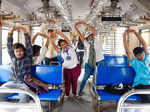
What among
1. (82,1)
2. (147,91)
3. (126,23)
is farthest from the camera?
(126,23)

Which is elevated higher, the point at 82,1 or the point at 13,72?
the point at 82,1

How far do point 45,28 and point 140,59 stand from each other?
11.9ft

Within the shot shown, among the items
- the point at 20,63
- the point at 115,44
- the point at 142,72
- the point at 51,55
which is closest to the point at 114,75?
the point at 142,72

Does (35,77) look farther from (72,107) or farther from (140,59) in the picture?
(140,59)

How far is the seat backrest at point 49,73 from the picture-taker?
334 centimetres

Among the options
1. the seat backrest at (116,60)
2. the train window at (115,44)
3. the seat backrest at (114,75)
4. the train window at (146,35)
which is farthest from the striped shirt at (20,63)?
the train window at (115,44)

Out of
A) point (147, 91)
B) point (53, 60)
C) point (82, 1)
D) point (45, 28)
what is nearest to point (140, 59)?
point (147, 91)

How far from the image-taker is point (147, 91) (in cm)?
153

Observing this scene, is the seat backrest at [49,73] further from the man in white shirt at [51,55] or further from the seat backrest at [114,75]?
the man in white shirt at [51,55]

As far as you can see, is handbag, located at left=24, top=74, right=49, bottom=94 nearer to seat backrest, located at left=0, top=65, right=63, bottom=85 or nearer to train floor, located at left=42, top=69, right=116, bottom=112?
seat backrest, located at left=0, top=65, right=63, bottom=85

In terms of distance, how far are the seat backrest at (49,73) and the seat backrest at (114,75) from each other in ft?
2.38

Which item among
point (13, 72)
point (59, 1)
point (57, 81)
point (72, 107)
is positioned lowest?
point (72, 107)

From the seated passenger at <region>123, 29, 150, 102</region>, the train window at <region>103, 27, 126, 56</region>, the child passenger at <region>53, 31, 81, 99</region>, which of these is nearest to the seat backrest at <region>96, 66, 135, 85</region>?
the seated passenger at <region>123, 29, 150, 102</region>

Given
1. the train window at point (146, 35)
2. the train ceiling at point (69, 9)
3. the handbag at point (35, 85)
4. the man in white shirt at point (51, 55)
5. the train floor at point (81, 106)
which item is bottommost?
the train floor at point (81, 106)
